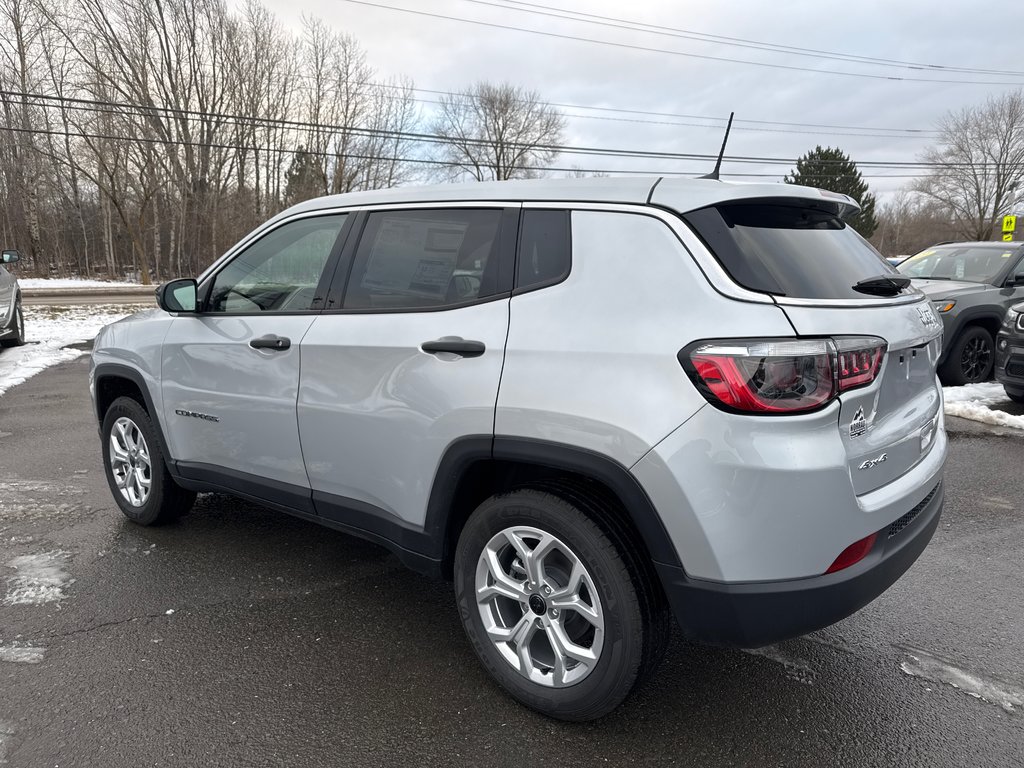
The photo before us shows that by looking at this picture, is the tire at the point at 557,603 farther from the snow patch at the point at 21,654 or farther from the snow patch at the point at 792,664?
the snow patch at the point at 21,654

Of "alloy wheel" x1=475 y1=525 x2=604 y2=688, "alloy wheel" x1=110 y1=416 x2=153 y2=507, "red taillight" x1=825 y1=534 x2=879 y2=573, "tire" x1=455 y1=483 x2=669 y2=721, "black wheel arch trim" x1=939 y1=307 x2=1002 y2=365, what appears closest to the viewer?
"red taillight" x1=825 y1=534 x2=879 y2=573

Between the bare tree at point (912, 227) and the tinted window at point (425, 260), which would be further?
the bare tree at point (912, 227)

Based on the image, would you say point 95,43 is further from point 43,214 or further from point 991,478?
point 991,478

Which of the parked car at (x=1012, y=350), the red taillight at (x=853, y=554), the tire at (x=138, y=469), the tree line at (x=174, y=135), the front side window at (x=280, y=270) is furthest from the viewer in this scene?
the tree line at (x=174, y=135)

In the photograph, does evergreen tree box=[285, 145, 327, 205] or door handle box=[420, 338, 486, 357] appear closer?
door handle box=[420, 338, 486, 357]

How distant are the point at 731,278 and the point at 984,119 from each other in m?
61.6

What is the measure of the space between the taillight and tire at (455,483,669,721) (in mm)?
582

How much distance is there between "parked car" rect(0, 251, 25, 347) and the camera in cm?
1019

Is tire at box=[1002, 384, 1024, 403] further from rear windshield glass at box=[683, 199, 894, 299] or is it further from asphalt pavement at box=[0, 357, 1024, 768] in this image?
rear windshield glass at box=[683, 199, 894, 299]

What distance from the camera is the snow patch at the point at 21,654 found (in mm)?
2682

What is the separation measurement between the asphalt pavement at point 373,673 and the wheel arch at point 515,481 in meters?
0.58

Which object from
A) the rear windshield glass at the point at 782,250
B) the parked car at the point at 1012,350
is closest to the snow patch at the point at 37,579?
the rear windshield glass at the point at 782,250

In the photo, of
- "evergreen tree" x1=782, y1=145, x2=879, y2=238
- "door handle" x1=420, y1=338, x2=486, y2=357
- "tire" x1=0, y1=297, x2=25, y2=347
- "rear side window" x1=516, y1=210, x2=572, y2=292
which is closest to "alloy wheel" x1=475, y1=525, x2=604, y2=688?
"door handle" x1=420, y1=338, x2=486, y2=357

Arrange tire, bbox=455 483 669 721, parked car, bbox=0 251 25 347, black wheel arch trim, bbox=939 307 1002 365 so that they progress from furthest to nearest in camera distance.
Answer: parked car, bbox=0 251 25 347
black wheel arch trim, bbox=939 307 1002 365
tire, bbox=455 483 669 721
